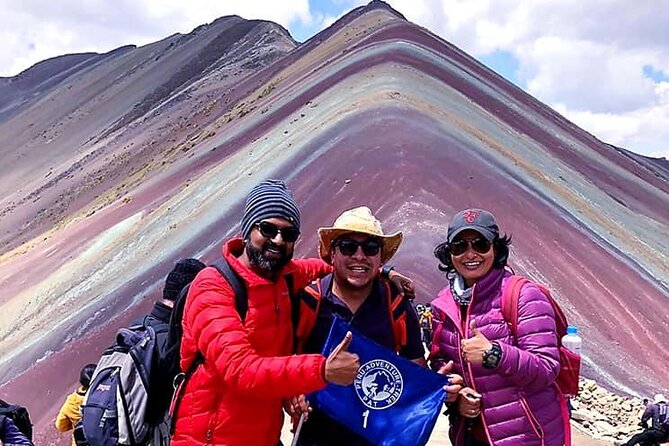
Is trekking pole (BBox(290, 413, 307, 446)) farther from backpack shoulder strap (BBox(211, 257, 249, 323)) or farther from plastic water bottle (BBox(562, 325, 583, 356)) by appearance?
plastic water bottle (BBox(562, 325, 583, 356))

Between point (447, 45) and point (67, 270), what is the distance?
1556 cm

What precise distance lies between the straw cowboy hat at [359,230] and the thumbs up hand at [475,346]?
43 centimetres

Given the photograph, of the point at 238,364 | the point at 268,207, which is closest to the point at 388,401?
the point at 238,364

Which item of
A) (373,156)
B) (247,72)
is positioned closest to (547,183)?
(373,156)

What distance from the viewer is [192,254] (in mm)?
12281

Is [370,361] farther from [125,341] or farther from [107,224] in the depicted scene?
[107,224]

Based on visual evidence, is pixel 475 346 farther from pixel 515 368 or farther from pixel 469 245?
pixel 469 245

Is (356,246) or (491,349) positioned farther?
(356,246)

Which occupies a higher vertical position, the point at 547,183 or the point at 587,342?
the point at 547,183

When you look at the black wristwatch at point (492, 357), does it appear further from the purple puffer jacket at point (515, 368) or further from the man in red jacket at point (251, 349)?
the man in red jacket at point (251, 349)

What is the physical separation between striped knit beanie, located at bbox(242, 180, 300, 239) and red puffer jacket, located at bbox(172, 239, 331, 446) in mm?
115

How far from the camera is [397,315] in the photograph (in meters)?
2.88

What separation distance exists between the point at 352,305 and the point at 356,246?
207mm

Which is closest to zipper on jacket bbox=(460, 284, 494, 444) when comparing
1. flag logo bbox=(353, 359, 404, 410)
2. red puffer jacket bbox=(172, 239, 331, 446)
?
flag logo bbox=(353, 359, 404, 410)
